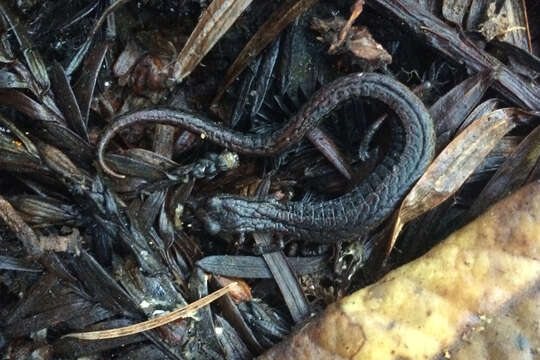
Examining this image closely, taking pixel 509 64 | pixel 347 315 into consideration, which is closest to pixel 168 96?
pixel 347 315

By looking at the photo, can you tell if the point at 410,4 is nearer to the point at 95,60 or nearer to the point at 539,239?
the point at 539,239

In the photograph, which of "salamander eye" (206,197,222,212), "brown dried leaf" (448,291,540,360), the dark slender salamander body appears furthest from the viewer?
"salamander eye" (206,197,222,212)

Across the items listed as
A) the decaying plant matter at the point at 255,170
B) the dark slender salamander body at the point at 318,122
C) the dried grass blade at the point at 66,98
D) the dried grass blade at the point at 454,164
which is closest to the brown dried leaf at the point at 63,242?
the decaying plant matter at the point at 255,170

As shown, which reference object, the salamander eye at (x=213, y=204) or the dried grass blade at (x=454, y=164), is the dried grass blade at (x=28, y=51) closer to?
the salamander eye at (x=213, y=204)

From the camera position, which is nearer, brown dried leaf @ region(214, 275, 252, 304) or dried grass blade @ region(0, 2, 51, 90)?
dried grass blade @ region(0, 2, 51, 90)

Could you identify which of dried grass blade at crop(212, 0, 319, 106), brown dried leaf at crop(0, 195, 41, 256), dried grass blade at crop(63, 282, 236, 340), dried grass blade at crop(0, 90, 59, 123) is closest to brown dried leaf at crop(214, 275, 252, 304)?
dried grass blade at crop(63, 282, 236, 340)

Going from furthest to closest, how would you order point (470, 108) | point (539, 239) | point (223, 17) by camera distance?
point (470, 108)
point (223, 17)
point (539, 239)

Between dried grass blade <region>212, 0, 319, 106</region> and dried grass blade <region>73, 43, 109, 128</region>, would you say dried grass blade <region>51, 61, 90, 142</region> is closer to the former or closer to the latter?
dried grass blade <region>73, 43, 109, 128</region>

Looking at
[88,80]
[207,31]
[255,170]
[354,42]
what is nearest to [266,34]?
[207,31]
